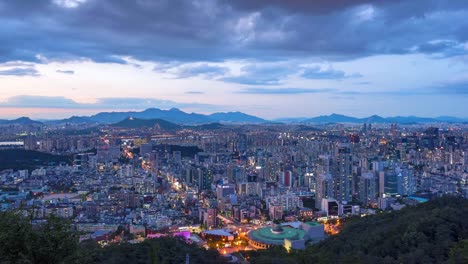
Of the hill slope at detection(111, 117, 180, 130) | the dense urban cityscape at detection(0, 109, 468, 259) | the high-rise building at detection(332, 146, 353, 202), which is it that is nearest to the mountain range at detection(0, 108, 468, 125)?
the hill slope at detection(111, 117, 180, 130)

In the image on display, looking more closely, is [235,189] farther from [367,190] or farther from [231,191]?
[367,190]

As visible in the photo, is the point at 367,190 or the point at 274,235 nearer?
the point at 274,235

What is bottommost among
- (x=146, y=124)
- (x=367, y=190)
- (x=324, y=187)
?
(x=367, y=190)

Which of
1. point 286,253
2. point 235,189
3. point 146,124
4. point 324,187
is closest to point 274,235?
point 286,253

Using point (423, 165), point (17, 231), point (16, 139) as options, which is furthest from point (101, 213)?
point (16, 139)

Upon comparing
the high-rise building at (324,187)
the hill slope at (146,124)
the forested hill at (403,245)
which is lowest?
the high-rise building at (324,187)

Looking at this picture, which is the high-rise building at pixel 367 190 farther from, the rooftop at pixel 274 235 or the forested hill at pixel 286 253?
the forested hill at pixel 286 253

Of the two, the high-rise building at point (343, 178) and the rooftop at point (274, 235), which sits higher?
the high-rise building at point (343, 178)

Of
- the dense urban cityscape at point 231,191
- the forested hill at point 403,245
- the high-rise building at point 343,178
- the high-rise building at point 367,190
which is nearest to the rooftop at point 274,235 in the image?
the dense urban cityscape at point 231,191

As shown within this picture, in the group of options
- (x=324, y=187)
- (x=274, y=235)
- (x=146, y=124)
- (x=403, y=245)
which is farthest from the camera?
(x=146, y=124)

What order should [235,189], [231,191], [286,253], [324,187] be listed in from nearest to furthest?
[286,253] → [324,187] → [231,191] → [235,189]

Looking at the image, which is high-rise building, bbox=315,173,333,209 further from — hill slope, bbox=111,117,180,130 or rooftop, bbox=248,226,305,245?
hill slope, bbox=111,117,180,130

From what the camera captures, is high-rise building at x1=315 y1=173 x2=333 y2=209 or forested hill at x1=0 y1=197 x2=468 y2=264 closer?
forested hill at x1=0 y1=197 x2=468 y2=264
